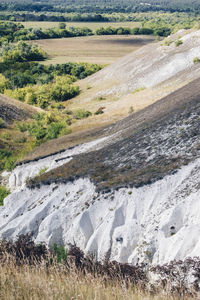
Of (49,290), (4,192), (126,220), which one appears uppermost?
(49,290)

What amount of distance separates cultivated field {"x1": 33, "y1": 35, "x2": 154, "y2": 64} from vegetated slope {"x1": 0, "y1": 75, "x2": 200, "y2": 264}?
94449 mm

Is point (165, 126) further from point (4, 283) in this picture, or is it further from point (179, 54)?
point (179, 54)

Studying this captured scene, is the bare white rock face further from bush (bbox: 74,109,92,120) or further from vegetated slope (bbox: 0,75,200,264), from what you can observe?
bush (bbox: 74,109,92,120)

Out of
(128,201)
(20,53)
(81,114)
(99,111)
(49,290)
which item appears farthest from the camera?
(20,53)

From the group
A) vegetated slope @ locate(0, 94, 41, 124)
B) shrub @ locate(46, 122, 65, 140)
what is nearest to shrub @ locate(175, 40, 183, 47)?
vegetated slope @ locate(0, 94, 41, 124)

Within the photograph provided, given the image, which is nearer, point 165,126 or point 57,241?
point 57,241

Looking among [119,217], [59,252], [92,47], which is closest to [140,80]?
[119,217]

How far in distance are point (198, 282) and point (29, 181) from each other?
47.3 ft

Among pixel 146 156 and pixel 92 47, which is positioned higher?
pixel 92 47

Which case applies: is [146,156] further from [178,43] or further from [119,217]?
[178,43]

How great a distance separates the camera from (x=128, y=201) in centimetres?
1655

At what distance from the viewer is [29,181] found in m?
23.5

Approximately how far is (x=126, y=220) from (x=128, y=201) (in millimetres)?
1084

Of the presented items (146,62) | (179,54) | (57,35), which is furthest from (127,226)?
(57,35)
